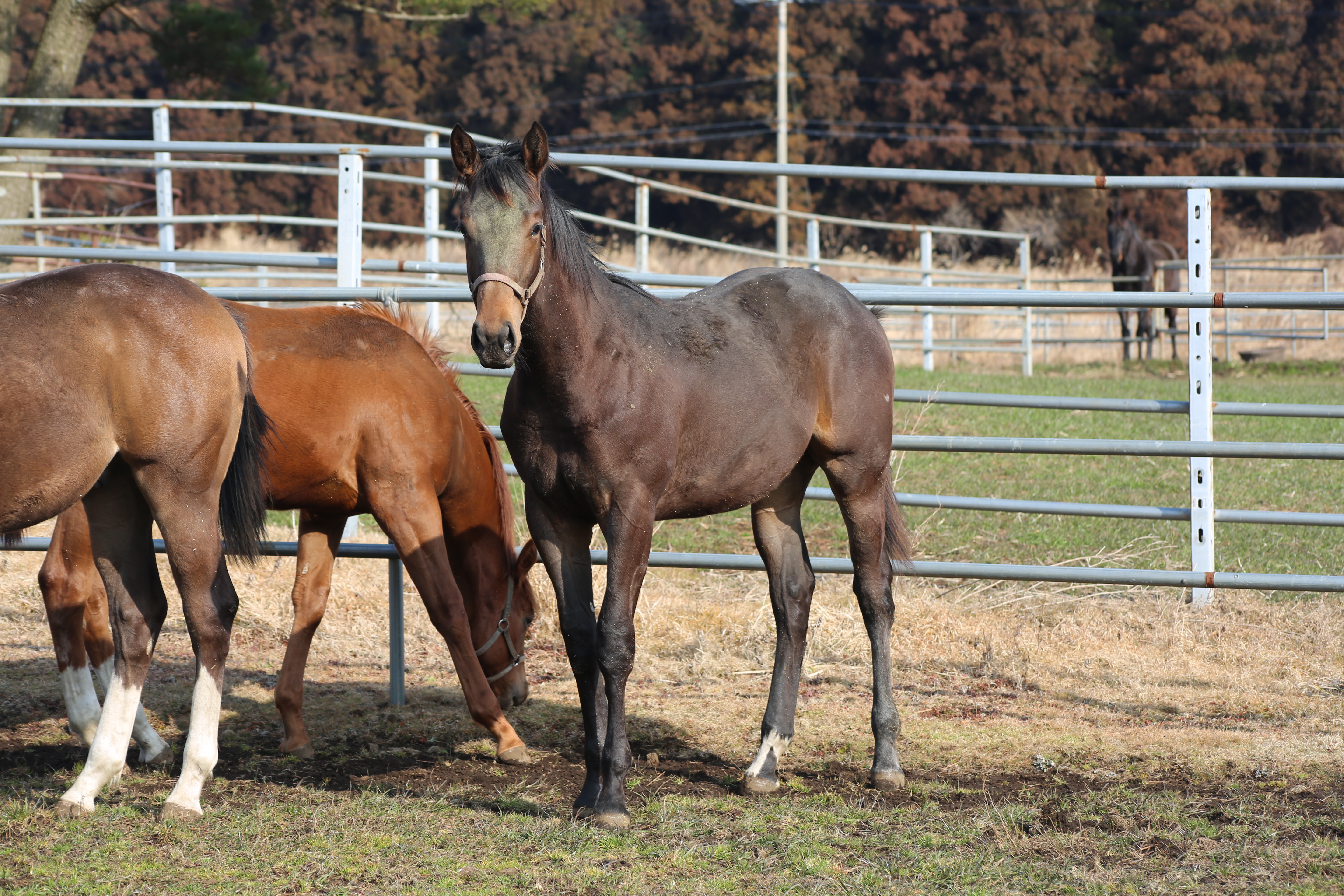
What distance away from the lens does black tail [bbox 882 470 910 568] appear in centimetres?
409

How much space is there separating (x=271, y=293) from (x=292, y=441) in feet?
4.17

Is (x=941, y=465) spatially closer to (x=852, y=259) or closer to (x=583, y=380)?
(x=583, y=380)

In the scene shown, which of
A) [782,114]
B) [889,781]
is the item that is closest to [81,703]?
[889,781]

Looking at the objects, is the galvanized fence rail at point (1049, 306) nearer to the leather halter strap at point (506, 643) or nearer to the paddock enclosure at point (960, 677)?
the paddock enclosure at point (960, 677)

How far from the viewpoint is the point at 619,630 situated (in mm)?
3248

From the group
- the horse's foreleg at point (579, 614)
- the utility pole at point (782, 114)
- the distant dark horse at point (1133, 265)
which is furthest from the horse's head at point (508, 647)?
the utility pole at point (782, 114)

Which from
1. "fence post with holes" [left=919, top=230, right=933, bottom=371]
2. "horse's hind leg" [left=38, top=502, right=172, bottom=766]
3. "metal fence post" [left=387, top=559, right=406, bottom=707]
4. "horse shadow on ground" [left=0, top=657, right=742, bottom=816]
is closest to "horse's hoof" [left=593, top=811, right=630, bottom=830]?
"horse shadow on ground" [left=0, top=657, right=742, bottom=816]

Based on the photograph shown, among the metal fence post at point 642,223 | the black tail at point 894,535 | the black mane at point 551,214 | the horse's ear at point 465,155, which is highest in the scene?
the metal fence post at point 642,223

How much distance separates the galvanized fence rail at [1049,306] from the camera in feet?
14.5

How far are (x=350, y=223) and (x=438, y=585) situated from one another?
200 cm

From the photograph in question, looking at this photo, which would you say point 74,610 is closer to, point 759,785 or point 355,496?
point 355,496

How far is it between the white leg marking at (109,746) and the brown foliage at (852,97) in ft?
83.4

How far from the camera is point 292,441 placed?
4.00m

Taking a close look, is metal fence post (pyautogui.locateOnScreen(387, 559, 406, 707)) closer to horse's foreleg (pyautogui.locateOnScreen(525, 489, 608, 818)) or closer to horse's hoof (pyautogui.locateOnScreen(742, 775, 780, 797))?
horse's foreleg (pyautogui.locateOnScreen(525, 489, 608, 818))
